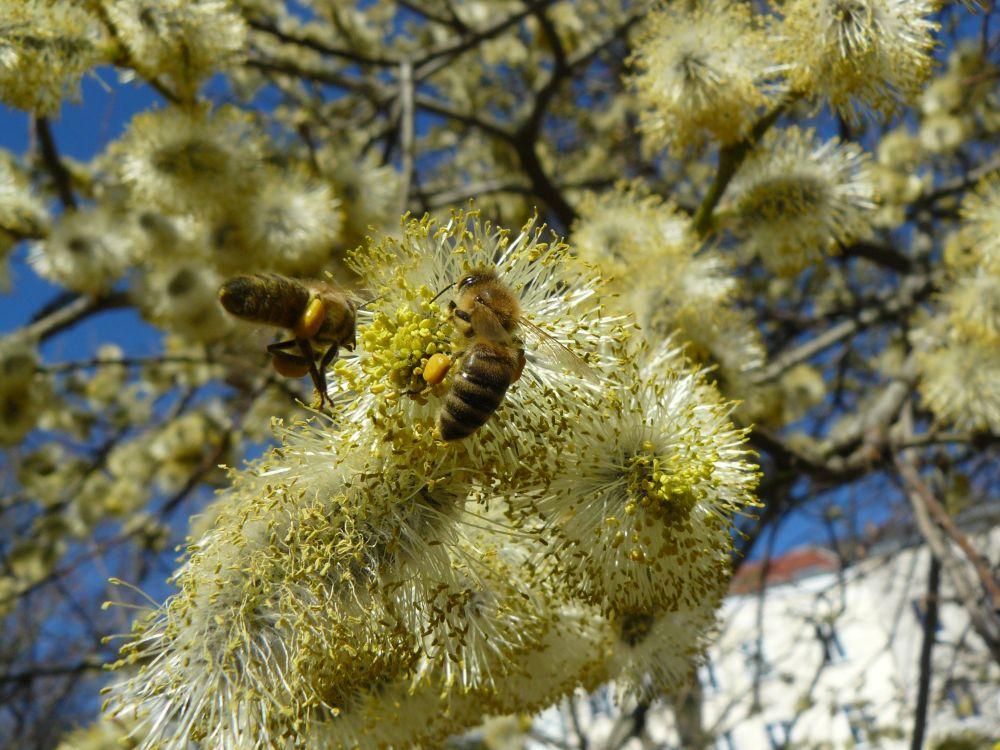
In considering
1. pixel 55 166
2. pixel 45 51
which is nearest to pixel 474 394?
pixel 45 51

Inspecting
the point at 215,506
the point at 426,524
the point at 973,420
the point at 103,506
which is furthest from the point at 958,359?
the point at 103,506

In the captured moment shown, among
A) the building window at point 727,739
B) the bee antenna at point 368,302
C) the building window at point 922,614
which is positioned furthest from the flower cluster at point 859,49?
the building window at point 727,739

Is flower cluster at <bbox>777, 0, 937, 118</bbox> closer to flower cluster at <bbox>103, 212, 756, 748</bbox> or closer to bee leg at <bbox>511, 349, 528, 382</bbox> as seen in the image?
flower cluster at <bbox>103, 212, 756, 748</bbox>

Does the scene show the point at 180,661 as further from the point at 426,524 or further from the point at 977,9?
the point at 977,9

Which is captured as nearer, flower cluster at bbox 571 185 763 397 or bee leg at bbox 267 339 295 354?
bee leg at bbox 267 339 295 354

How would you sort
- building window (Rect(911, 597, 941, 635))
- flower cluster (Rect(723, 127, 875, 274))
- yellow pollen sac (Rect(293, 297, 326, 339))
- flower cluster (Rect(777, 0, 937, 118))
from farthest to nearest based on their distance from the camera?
building window (Rect(911, 597, 941, 635)), flower cluster (Rect(723, 127, 875, 274)), flower cluster (Rect(777, 0, 937, 118)), yellow pollen sac (Rect(293, 297, 326, 339))

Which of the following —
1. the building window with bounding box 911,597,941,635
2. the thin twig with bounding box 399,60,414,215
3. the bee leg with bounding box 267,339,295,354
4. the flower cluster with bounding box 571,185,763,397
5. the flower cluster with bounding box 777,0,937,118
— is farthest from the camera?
the building window with bounding box 911,597,941,635

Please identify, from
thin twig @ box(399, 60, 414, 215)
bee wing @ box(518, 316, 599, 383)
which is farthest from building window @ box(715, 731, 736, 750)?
bee wing @ box(518, 316, 599, 383)

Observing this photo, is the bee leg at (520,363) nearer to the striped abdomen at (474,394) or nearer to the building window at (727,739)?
the striped abdomen at (474,394)
